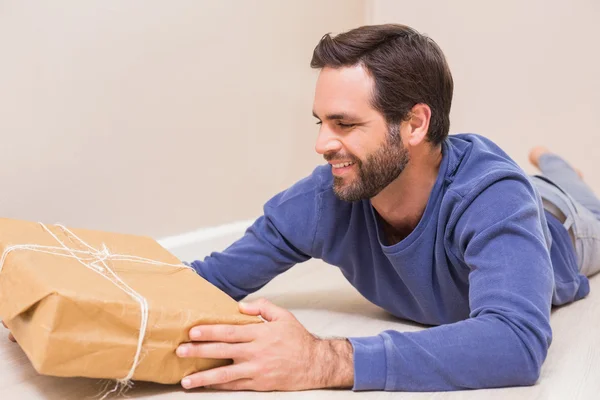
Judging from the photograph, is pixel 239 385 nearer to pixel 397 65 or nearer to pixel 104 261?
pixel 104 261

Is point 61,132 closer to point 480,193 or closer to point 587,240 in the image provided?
point 480,193

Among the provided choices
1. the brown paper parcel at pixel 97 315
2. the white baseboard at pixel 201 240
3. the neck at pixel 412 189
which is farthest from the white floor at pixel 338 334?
the neck at pixel 412 189

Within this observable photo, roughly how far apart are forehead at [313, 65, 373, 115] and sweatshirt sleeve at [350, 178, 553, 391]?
309 mm

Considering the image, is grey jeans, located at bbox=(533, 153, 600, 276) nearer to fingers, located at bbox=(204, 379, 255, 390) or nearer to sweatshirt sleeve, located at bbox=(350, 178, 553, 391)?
sweatshirt sleeve, located at bbox=(350, 178, 553, 391)

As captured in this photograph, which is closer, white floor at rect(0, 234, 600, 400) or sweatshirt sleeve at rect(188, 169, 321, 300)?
white floor at rect(0, 234, 600, 400)

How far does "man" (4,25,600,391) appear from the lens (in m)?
1.06

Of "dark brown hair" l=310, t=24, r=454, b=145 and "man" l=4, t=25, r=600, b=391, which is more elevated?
"dark brown hair" l=310, t=24, r=454, b=145

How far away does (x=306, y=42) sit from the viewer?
2283 mm

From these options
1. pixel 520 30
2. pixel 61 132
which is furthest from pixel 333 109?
pixel 520 30

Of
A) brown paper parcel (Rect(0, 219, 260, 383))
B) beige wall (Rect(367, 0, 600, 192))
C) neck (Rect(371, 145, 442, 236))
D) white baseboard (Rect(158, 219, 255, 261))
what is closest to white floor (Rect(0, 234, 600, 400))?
white baseboard (Rect(158, 219, 255, 261))

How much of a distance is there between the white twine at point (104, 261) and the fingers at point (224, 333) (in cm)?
8

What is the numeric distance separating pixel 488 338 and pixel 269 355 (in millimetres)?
322

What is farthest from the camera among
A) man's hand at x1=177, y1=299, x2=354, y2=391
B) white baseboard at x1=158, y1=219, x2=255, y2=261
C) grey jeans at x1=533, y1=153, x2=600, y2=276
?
white baseboard at x1=158, y1=219, x2=255, y2=261

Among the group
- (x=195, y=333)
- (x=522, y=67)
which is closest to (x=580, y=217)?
(x=522, y=67)
